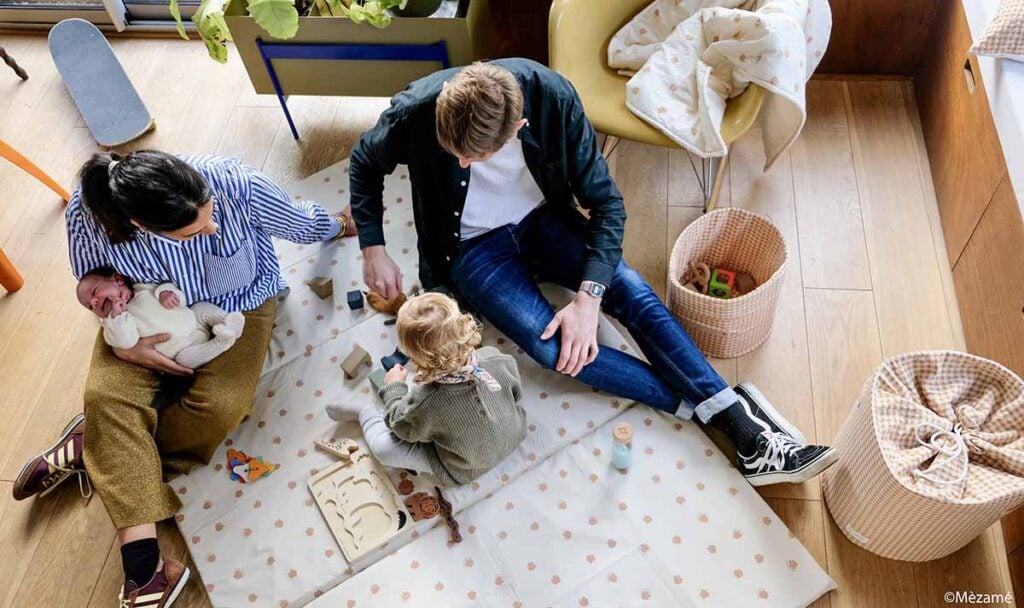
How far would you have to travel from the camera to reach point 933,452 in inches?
61.1

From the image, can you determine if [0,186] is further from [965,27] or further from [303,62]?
[965,27]

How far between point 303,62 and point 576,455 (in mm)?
1406

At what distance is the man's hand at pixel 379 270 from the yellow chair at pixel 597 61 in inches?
24.7

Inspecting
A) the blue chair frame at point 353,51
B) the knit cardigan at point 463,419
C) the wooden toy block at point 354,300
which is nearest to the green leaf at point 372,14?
the blue chair frame at point 353,51

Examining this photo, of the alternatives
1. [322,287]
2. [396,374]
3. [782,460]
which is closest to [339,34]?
[322,287]

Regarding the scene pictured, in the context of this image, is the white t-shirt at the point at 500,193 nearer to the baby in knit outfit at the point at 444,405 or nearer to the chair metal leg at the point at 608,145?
the baby in knit outfit at the point at 444,405

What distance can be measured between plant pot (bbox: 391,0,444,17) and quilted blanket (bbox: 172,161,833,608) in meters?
0.95

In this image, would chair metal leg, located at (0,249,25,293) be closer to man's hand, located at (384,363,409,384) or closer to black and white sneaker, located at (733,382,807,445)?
man's hand, located at (384,363,409,384)

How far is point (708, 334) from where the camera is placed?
1.99 meters

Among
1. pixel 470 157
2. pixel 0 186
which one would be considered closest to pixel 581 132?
pixel 470 157

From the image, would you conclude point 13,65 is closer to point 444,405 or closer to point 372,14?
point 372,14

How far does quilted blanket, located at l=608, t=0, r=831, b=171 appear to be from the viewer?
1.88 m

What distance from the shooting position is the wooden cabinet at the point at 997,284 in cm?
176

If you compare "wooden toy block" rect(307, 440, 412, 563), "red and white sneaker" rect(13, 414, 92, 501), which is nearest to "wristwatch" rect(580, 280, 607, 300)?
"wooden toy block" rect(307, 440, 412, 563)
